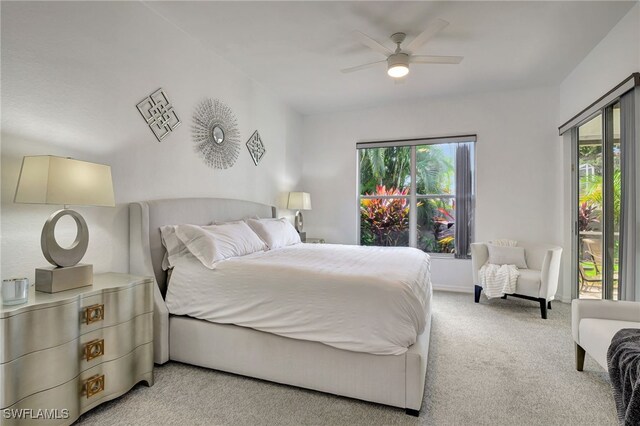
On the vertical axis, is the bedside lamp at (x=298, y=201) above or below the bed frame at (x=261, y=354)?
above

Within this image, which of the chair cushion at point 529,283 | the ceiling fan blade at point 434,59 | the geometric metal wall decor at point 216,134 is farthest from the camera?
the chair cushion at point 529,283

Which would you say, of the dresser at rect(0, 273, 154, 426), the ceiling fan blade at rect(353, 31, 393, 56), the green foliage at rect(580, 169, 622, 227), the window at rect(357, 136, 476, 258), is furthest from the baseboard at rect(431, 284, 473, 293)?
the dresser at rect(0, 273, 154, 426)

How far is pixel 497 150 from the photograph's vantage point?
4.45 meters

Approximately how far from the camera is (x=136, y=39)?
2549 mm

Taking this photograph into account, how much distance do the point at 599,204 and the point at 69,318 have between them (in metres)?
4.73

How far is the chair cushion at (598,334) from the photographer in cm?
190

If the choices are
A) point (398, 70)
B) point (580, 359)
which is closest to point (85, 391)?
point (580, 359)

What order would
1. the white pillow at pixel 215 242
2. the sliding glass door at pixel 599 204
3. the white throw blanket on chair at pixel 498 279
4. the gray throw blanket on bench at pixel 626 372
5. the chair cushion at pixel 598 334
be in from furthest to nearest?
the white throw blanket on chair at pixel 498 279 < the sliding glass door at pixel 599 204 < the white pillow at pixel 215 242 < the chair cushion at pixel 598 334 < the gray throw blanket on bench at pixel 626 372

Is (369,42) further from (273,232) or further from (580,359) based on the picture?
(580,359)

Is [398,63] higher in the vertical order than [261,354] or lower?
higher

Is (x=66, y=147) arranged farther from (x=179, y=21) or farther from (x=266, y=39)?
(x=266, y=39)

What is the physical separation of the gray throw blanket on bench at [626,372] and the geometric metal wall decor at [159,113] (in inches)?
135

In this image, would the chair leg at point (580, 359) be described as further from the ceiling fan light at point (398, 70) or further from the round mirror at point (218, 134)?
the round mirror at point (218, 134)

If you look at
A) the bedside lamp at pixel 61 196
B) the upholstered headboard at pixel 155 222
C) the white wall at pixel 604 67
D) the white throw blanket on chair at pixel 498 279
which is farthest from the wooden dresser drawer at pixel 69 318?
the white wall at pixel 604 67
